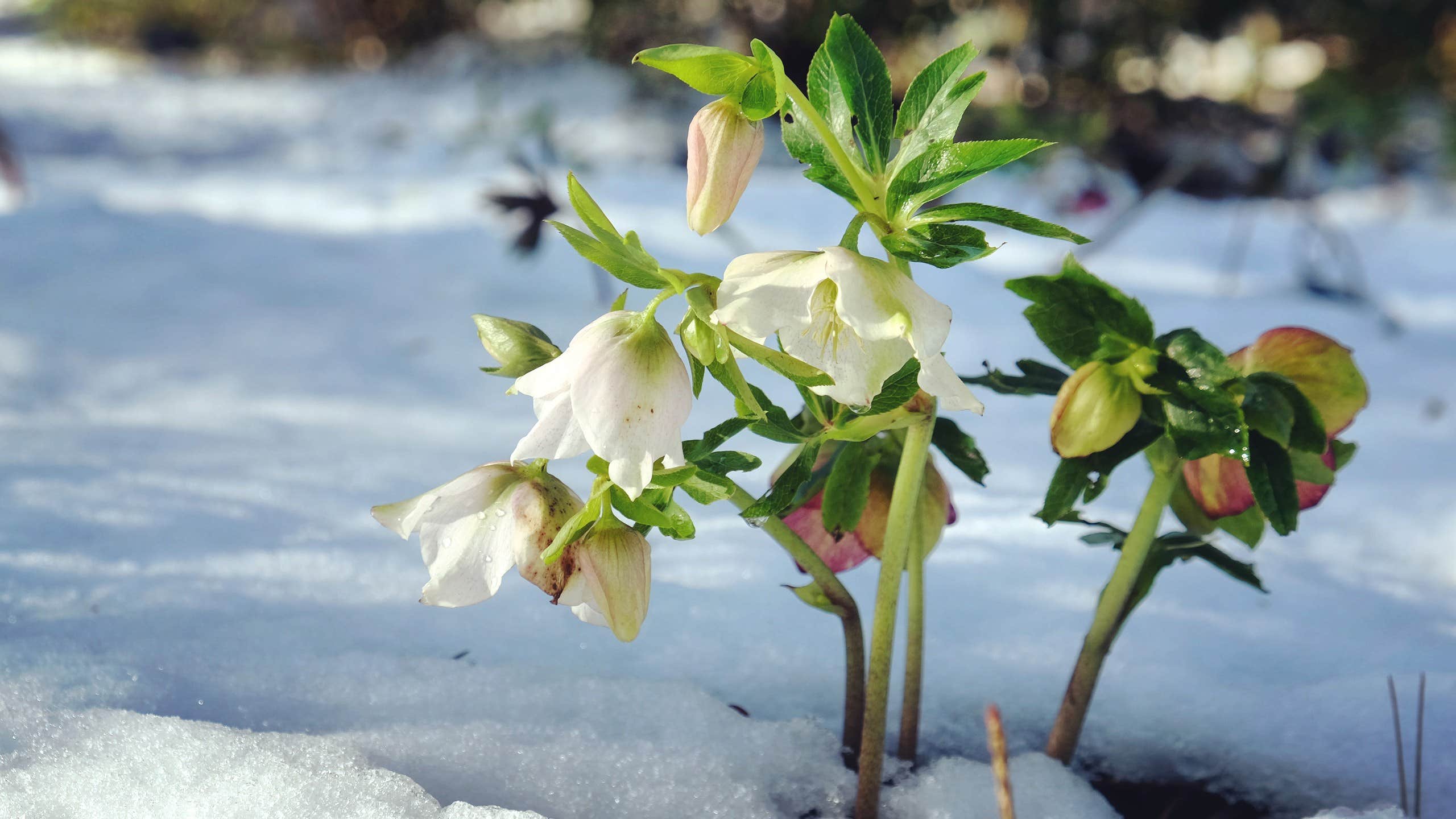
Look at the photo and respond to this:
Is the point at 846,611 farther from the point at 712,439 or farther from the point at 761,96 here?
the point at 761,96

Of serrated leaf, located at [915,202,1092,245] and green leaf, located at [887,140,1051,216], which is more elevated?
green leaf, located at [887,140,1051,216]

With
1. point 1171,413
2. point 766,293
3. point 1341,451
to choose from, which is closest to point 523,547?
point 766,293

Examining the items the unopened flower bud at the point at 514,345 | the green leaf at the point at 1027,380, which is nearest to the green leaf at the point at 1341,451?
the green leaf at the point at 1027,380

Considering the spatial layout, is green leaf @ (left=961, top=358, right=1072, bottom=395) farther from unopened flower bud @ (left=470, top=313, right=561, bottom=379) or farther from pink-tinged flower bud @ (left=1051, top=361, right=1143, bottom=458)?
unopened flower bud @ (left=470, top=313, right=561, bottom=379)

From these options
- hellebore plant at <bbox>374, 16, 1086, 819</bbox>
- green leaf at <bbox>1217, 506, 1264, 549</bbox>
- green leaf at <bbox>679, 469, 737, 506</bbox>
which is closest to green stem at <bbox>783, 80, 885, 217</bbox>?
hellebore plant at <bbox>374, 16, 1086, 819</bbox>

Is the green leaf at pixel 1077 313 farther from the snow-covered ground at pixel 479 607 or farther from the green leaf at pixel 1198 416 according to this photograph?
the snow-covered ground at pixel 479 607

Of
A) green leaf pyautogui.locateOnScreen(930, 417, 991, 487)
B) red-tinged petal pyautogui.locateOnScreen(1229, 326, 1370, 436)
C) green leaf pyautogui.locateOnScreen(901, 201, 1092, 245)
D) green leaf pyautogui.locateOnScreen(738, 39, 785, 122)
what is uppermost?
green leaf pyautogui.locateOnScreen(738, 39, 785, 122)

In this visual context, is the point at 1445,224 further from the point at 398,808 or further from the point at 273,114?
the point at 273,114
